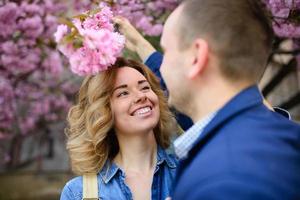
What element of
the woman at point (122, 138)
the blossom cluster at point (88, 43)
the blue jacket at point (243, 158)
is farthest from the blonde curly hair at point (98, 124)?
the blue jacket at point (243, 158)

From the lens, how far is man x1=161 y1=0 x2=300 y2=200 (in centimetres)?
150

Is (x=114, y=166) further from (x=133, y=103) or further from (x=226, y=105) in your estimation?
(x=226, y=105)

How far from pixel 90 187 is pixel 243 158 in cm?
135

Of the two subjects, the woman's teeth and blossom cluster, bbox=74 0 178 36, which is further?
blossom cluster, bbox=74 0 178 36

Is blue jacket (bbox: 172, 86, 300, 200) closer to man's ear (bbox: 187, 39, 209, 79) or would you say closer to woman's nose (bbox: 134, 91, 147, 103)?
man's ear (bbox: 187, 39, 209, 79)

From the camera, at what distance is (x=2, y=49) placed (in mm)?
5934

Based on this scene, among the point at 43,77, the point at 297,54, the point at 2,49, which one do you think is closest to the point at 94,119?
the point at 297,54

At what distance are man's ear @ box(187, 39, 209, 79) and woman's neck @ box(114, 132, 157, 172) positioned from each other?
1.18 m

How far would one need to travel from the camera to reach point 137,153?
2850 mm

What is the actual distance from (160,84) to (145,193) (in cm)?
70

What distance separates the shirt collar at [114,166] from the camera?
9.09 ft

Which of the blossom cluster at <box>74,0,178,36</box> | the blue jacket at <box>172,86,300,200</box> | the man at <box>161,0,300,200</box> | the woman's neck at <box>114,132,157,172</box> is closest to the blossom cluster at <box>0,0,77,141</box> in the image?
the blossom cluster at <box>74,0,178,36</box>

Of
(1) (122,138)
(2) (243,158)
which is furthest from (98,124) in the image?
(2) (243,158)

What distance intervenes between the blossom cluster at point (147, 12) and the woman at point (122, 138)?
4.03 ft
